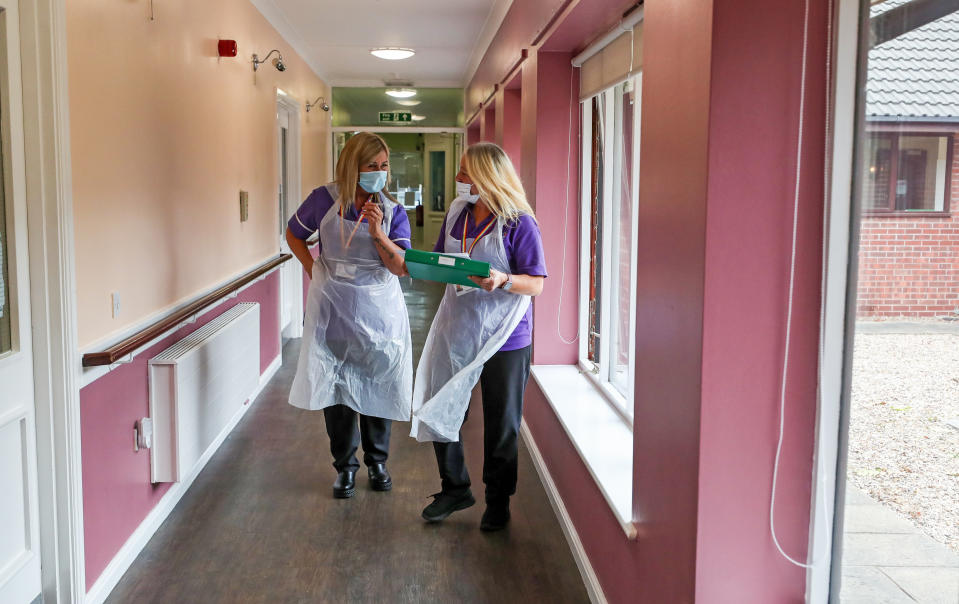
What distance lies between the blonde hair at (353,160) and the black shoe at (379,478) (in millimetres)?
1171

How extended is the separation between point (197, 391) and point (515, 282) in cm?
154

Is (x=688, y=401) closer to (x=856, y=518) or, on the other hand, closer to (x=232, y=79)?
(x=856, y=518)

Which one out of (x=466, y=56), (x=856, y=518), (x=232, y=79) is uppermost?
(x=466, y=56)

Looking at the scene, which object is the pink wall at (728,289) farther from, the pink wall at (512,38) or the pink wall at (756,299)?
the pink wall at (512,38)

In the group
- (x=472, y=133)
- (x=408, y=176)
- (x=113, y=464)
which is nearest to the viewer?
(x=113, y=464)

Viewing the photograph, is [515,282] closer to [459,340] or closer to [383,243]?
[459,340]

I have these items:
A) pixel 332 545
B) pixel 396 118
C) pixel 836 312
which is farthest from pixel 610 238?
pixel 396 118

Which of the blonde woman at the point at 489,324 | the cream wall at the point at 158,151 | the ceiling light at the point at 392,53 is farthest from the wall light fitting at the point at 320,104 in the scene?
the blonde woman at the point at 489,324

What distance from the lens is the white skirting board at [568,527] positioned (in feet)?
9.08

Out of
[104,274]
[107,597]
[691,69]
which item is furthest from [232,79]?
[691,69]

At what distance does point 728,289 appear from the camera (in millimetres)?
1719

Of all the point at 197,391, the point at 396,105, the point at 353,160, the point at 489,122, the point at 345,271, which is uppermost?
the point at 396,105

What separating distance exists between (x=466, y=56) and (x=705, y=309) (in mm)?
7365

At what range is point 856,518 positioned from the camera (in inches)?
68.9
